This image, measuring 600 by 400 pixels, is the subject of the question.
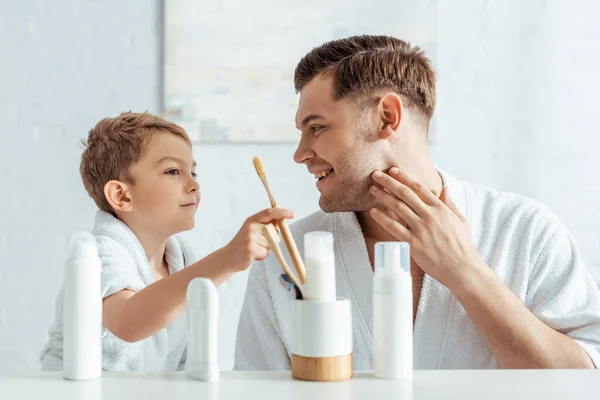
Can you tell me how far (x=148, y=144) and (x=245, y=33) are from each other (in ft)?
2.55

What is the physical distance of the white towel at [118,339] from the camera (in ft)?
4.72

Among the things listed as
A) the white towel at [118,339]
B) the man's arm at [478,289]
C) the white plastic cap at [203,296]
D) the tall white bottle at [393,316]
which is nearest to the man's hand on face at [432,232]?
the man's arm at [478,289]

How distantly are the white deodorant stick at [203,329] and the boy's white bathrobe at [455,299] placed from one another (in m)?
0.51

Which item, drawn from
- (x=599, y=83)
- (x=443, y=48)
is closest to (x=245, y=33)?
(x=443, y=48)

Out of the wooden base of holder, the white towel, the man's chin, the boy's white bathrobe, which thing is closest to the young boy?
the white towel

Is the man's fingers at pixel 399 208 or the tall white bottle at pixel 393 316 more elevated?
the man's fingers at pixel 399 208

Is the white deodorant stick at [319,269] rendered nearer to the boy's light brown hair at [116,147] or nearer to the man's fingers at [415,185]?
the man's fingers at [415,185]

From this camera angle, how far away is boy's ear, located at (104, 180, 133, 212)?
1.61 meters

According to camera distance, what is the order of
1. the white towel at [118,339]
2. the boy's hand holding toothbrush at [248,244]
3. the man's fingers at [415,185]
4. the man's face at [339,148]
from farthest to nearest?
the white towel at [118,339]
the man's face at [339,148]
the man's fingers at [415,185]
the boy's hand holding toothbrush at [248,244]

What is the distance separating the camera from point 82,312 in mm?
813

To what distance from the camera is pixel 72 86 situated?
2.29 m

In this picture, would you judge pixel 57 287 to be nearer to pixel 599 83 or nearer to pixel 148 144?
pixel 148 144

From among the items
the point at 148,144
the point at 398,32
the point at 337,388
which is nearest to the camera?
the point at 337,388

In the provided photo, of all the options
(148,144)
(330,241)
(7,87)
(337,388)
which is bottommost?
(337,388)
